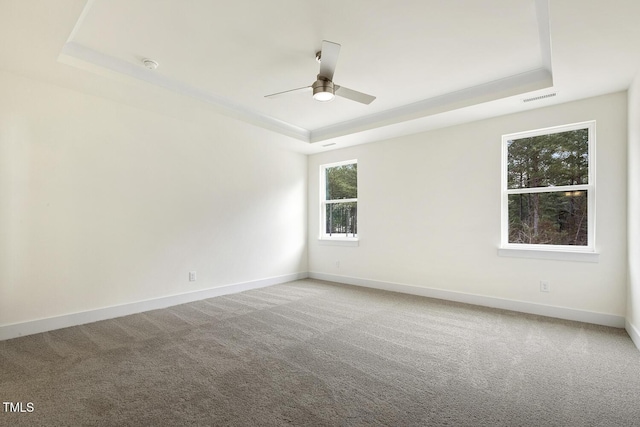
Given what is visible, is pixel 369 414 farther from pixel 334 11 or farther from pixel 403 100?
pixel 403 100

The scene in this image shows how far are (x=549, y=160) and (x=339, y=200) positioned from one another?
3295mm

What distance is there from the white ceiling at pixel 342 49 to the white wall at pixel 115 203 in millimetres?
405

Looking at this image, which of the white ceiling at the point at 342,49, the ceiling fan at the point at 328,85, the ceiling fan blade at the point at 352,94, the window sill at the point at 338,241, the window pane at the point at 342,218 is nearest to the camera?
the white ceiling at the point at 342,49

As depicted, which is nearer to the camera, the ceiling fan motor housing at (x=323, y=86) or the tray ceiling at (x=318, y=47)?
the tray ceiling at (x=318, y=47)

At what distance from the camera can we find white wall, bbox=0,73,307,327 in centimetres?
298

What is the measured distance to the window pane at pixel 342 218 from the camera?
5676 mm

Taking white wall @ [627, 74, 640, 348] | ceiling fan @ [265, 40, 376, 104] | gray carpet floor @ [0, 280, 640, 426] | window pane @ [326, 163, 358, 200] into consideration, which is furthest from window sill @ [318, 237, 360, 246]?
white wall @ [627, 74, 640, 348]

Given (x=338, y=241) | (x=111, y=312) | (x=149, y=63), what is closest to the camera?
(x=149, y=63)

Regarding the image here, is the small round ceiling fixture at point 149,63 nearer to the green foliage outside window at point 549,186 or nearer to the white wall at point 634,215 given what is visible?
the green foliage outside window at point 549,186

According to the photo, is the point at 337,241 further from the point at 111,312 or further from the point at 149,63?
the point at 149,63

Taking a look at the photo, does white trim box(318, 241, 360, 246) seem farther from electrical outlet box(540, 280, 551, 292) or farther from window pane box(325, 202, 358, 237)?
electrical outlet box(540, 280, 551, 292)

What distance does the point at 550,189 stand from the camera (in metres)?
3.68

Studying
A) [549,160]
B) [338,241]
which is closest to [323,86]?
[549,160]

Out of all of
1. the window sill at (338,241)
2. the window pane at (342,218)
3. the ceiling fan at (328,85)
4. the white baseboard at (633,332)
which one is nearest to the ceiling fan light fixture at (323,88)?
the ceiling fan at (328,85)
